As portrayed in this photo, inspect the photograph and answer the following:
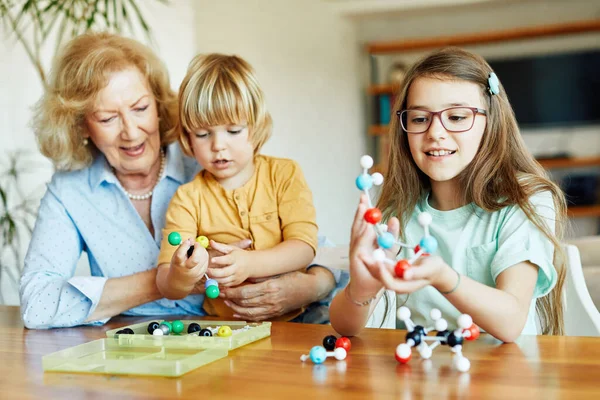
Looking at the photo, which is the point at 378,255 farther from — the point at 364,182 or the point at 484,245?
the point at 484,245

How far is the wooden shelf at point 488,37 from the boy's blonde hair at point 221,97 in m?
5.87

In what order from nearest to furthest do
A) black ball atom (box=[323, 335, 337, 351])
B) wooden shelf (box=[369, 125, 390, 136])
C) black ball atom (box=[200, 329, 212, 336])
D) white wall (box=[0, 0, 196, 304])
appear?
black ball atom (box=[323, 335, 337, 351])
black ball atom (box=[200, 329, 212, 336])
white wall (box=[0, 0, 196, 304])
wooden shelf (box=[369, 125, 390, 136])

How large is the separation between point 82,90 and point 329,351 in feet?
3.68

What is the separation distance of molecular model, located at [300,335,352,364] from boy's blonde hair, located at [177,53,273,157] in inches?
28.4

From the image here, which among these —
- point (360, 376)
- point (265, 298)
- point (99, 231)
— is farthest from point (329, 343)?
point (99, 231)

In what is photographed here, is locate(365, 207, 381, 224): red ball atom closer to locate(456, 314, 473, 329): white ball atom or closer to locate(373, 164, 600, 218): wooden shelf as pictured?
locate(456, 314, 473, 329): white ball atom

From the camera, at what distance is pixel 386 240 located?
1099mm

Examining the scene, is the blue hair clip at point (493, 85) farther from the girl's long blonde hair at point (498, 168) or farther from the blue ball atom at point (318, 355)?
the blue ball atom at point (318, 355)

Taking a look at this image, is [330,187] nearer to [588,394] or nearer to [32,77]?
[32,77]

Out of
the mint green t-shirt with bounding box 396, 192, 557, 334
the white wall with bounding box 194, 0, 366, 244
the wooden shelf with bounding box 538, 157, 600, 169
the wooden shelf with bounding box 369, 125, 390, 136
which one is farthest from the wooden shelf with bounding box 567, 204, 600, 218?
the mint green t-shirt with bounding box 396, 192, 557, 334

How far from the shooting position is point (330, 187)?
22.9 feet

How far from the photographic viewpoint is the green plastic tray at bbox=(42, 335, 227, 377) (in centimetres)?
115

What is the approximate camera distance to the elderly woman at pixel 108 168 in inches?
75.9

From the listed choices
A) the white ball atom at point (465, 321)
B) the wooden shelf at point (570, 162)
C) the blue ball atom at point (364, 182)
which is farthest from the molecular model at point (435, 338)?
the wooden shelf at point (570, 162)
